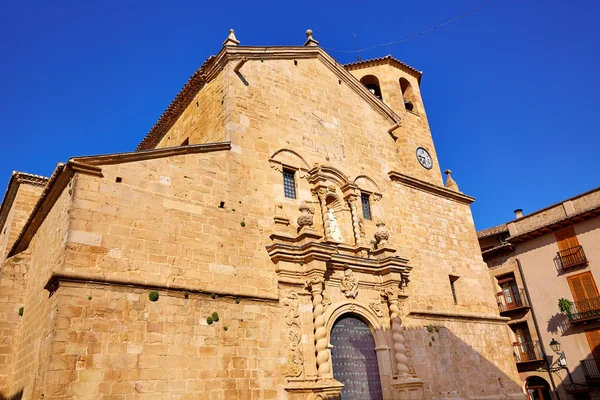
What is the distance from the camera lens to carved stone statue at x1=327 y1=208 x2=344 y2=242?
10643 millimetres

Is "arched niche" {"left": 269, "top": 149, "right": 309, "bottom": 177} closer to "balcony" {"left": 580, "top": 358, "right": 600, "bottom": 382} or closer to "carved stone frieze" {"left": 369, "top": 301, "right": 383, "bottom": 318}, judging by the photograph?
"carved stone frieze" {"left": 369, "top": 301, "right": 383, "bottom": 318}

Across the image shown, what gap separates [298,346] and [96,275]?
390 centimetres

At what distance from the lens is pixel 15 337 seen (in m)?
8.53

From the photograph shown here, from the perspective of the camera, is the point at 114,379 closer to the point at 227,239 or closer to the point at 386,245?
the point at 227,239

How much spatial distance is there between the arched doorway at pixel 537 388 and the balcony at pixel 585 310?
3.28 m

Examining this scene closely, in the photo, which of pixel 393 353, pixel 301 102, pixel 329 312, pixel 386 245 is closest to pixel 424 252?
pixel 386 245

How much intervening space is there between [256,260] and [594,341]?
49.7 ft

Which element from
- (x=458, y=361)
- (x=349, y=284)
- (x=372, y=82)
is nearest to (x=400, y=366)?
(x=349, y=284)

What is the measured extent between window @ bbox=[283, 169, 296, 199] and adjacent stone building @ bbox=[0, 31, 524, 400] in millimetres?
41

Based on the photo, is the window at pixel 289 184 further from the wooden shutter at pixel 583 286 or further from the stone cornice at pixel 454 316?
the wooden shutter at pixel 583 286

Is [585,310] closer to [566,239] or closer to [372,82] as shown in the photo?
[566,239]

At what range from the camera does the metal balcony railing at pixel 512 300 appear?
20000mm

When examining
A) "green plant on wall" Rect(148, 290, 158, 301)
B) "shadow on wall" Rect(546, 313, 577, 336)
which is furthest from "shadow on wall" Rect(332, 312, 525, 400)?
"shadow on wall" Rect(546, 313, 577, 336)

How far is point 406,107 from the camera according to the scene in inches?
635
